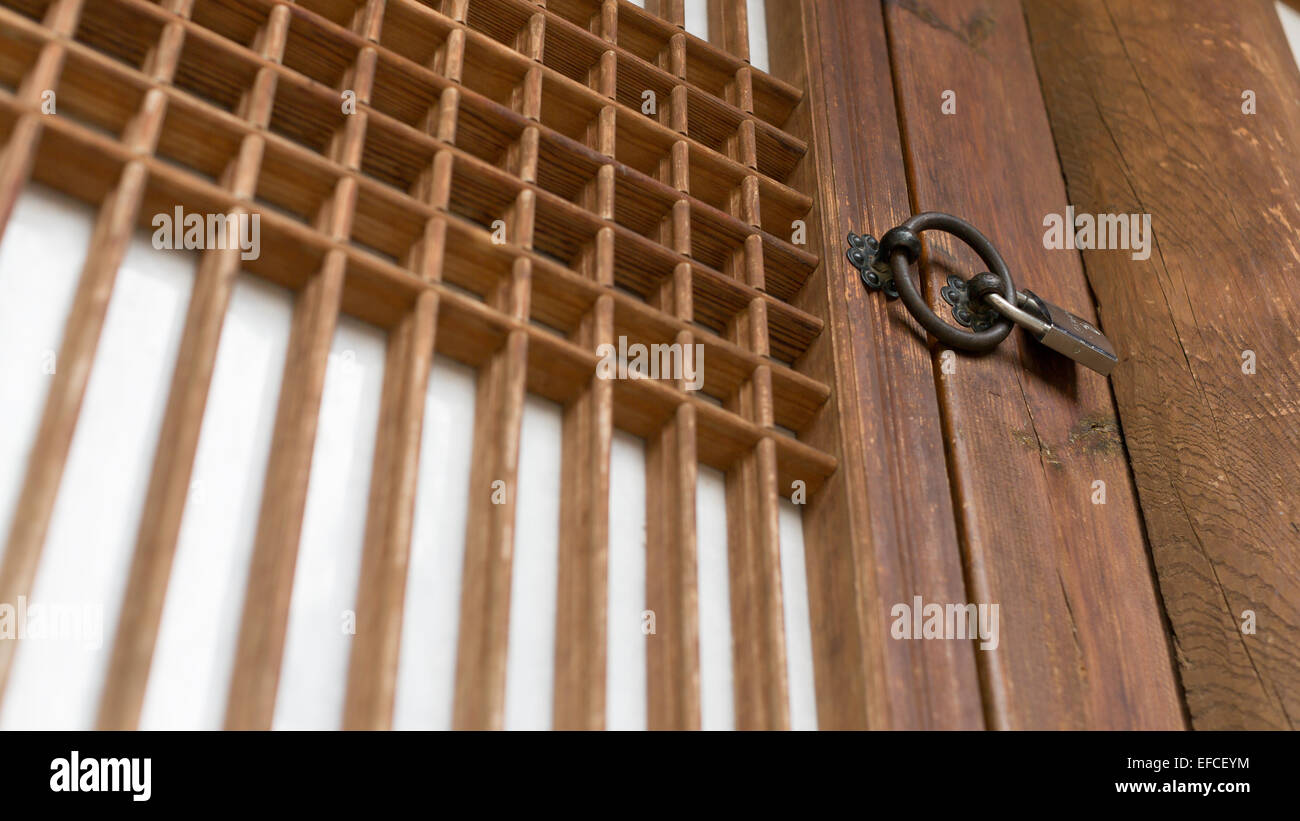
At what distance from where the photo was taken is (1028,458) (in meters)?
1.15

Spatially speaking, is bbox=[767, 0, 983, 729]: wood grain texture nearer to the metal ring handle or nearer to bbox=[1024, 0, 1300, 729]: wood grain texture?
the metal ring handle

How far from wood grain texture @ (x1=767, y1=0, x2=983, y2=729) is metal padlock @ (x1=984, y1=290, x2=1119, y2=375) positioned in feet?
0.29

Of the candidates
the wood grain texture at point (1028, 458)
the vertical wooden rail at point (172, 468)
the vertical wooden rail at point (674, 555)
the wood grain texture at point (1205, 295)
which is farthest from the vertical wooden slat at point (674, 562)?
the wood grain texture at point (1205, 295)

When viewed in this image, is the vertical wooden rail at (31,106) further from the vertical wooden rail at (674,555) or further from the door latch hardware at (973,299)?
the door latch hardware at (973,299)

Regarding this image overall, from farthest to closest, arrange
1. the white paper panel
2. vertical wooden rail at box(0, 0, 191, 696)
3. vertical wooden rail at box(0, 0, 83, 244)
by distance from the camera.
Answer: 1. the white paper panel
2. vertical wooden rail at box(0, 0, 83, 244)
3. vertical wooden rail at box(0, 0, 191, 696)

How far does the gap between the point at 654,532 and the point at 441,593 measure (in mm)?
190

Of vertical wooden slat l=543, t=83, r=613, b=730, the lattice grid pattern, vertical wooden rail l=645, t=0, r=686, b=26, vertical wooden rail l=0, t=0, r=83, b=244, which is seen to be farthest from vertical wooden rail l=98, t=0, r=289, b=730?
vertical wooden rail l=645, t=0, r=686, b=26

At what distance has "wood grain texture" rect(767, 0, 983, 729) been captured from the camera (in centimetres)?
95

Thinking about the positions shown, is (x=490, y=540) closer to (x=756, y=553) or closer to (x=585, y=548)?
(x=585, y=548)

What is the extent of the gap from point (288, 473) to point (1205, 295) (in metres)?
1.03

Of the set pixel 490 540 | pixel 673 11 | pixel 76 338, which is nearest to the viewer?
pixel 76 338

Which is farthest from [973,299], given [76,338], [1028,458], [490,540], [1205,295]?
[76,338]

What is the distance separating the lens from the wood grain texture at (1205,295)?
112cm

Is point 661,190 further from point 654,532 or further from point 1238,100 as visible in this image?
point 1238,100
